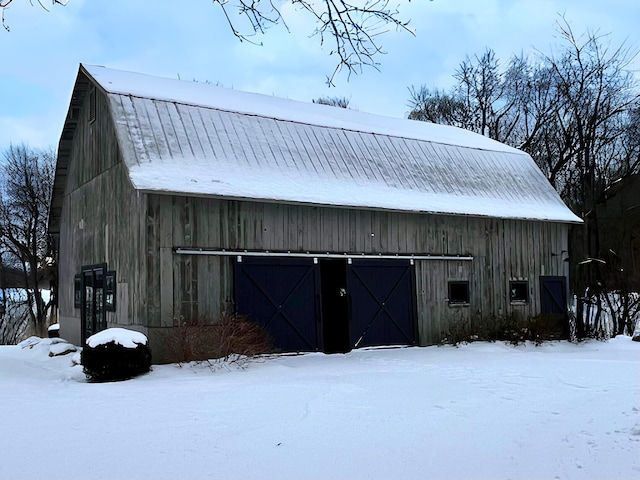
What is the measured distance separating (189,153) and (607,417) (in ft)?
28.6

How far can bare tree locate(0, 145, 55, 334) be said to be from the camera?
32.9 m

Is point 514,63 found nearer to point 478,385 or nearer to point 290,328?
point 290,328

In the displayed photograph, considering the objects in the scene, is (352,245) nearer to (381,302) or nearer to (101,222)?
(381,302)

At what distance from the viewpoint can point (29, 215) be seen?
110 feet

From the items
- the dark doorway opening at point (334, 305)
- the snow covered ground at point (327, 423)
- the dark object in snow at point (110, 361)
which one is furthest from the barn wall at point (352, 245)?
the snow covered ground at point (327, 423)

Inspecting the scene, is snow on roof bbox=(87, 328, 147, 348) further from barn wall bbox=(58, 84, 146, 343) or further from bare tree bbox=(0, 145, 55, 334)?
bare tree bbox=(0, 145, 55, 334)

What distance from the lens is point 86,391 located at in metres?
8.62

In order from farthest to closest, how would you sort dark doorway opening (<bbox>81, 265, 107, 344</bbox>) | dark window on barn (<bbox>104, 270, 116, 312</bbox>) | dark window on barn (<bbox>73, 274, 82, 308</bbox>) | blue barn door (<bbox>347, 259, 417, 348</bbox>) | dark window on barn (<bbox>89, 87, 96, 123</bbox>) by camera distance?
dark window on barn (<bbox>73, 274, 82, 308</bbox>)
dark window on barn (<bbox>89, 87, 96, 123</bbox>)
dark doorway opening (<bbox>81, 265, 107, 344</bbox>)
blue barn door (<bbox>347, 259, 417, 348</bbox>)
dark window on barn (<bbox>104, 270, 116, 312</bbox>)

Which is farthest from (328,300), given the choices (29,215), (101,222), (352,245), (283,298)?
(29,215)

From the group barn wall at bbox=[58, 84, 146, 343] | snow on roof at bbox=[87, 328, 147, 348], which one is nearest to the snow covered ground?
snow on roof at bbox=[87, 328, 147, 348]

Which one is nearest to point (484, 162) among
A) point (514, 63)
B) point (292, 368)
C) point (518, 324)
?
point (518, 324)

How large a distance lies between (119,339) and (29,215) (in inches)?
1044

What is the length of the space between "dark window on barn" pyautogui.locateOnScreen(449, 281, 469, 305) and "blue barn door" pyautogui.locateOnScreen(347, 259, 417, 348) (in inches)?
46.7

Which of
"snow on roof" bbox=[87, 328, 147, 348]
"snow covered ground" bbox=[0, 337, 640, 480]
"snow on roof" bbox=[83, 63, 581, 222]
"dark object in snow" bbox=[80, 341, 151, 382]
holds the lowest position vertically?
"snow covered ground" bbox=[0, 337, 640, 480]
